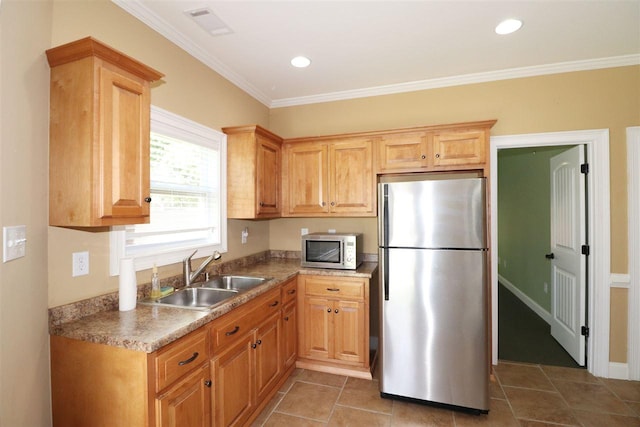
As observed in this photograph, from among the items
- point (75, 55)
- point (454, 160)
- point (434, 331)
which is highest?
point (75, 55)

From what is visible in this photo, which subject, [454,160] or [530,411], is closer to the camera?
[530,411]

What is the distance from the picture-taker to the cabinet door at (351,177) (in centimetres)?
303

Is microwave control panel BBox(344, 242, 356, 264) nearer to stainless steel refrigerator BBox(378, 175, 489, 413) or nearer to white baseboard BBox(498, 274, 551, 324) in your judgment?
stainless steel refrigerator BBox(378, 175, 489, 413)

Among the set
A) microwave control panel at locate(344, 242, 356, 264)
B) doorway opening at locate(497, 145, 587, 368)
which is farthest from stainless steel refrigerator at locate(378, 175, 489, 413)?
doorway opening at locate(497, 145, 587, 368)

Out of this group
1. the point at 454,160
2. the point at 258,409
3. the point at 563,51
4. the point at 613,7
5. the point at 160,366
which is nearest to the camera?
the point at 160,366

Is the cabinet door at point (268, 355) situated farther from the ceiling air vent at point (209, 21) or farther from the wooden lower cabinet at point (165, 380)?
the ceiling air vent at point (209, 21)

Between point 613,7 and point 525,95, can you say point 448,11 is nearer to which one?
point 613,7

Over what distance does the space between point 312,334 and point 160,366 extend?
172 cm

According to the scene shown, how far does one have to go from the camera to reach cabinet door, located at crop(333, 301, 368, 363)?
2783 millimetres

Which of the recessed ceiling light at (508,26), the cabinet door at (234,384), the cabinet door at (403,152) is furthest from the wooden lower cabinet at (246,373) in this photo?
the recessed ceiling light at (508,26)

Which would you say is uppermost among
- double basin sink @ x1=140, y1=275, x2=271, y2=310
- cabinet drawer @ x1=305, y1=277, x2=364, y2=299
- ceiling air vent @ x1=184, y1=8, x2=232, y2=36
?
ceiling air vent @ x1=184, y1=8, x2=232, y2=36

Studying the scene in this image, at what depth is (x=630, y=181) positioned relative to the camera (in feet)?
8.87

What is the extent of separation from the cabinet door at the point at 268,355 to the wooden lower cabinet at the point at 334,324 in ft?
1.29

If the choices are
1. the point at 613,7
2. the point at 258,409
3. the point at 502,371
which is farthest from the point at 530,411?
the point at 613,7
